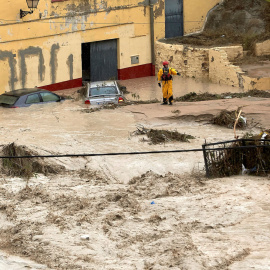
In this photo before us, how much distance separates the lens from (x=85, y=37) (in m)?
28.3

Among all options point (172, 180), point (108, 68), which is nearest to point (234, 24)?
point (108, 68)

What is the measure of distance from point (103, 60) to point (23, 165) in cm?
1651

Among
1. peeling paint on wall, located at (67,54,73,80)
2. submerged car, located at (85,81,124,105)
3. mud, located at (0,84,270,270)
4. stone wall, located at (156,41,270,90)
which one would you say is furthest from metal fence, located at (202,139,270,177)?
peeling paint on wall, located at (67,54,73,80)

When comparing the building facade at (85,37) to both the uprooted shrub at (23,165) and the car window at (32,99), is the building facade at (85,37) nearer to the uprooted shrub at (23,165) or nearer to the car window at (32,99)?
the car window at (32,99)

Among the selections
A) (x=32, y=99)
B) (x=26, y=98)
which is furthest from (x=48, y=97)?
(x=26, y=98)

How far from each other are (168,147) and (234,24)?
16.7 m

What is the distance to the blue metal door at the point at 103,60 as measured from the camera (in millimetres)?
29188

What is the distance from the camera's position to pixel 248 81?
24781 millimetres

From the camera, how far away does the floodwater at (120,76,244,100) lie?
84.8ft

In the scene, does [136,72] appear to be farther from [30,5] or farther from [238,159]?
[238,159]

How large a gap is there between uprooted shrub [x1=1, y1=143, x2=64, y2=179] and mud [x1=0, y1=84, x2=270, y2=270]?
0.69ft

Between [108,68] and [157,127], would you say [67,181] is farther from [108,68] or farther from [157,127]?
[108,68]

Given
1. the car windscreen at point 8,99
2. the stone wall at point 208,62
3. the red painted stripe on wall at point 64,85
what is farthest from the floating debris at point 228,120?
the red painted stripe on wall at point 64,85

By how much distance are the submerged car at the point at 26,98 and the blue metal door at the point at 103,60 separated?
769cm
